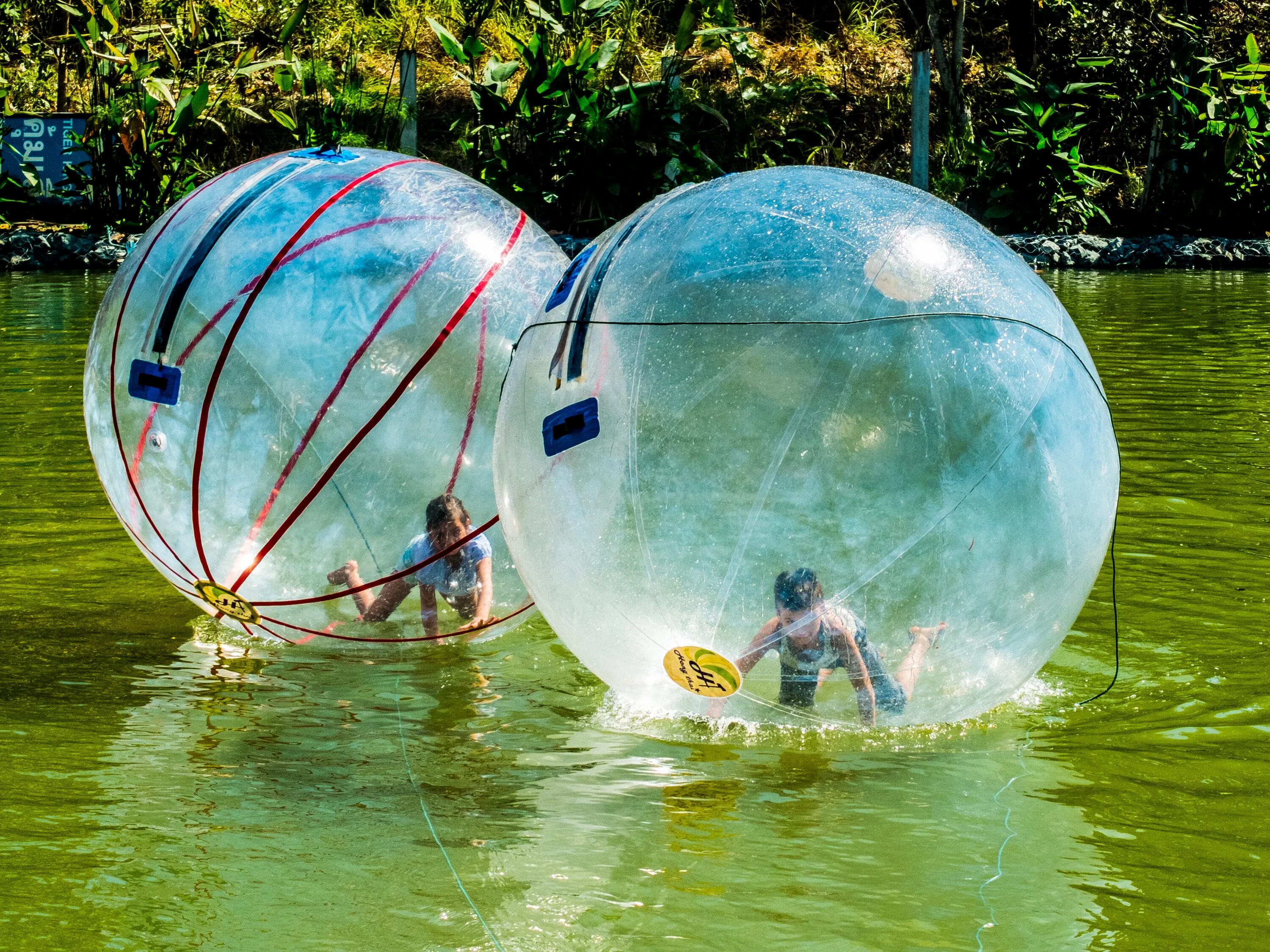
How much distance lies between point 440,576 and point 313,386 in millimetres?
709

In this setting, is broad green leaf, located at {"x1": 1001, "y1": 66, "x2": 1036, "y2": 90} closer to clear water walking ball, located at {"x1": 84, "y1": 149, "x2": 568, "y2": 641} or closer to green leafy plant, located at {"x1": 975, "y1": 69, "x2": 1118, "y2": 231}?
green leafy plant, located at {"x1": 975, "y1": 69, "x2": 1118, "y2": 231}

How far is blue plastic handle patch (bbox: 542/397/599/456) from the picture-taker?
367 centimetres

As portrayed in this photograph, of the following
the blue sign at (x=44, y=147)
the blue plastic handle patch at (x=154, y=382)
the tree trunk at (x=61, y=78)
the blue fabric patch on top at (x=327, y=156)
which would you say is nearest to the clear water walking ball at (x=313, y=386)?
the blue plastic handle patch at (x=154, y=382)

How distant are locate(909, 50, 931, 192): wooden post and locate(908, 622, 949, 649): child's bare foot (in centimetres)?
1804

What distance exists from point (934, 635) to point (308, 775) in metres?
1.68

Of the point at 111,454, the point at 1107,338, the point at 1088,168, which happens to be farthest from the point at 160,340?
the point at 1088,168

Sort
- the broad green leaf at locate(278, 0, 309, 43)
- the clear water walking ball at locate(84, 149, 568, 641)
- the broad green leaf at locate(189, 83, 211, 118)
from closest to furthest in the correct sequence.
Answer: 1. the clear water walking ball at locate(84, 149, 568, 641)
2. the broad green leaf at locate(278, 0, 309, 43)
3. the broad green leaf at locate(189, 83, 211, 118)

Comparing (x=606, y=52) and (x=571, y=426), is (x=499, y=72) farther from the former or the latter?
(x=571, y=426)

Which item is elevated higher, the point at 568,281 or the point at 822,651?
the point at 568,281

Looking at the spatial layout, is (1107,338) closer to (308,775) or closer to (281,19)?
(308,775)

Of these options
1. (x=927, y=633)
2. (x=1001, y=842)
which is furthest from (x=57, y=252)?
(x=1001, y=842)

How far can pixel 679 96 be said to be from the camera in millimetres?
20328

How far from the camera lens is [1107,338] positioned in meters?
12.3

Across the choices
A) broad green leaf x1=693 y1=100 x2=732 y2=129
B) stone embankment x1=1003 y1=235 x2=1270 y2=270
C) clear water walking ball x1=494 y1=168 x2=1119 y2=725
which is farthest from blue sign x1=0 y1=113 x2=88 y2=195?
clear water walking ball x1=494 y1=168 x2=1119 y2=725
